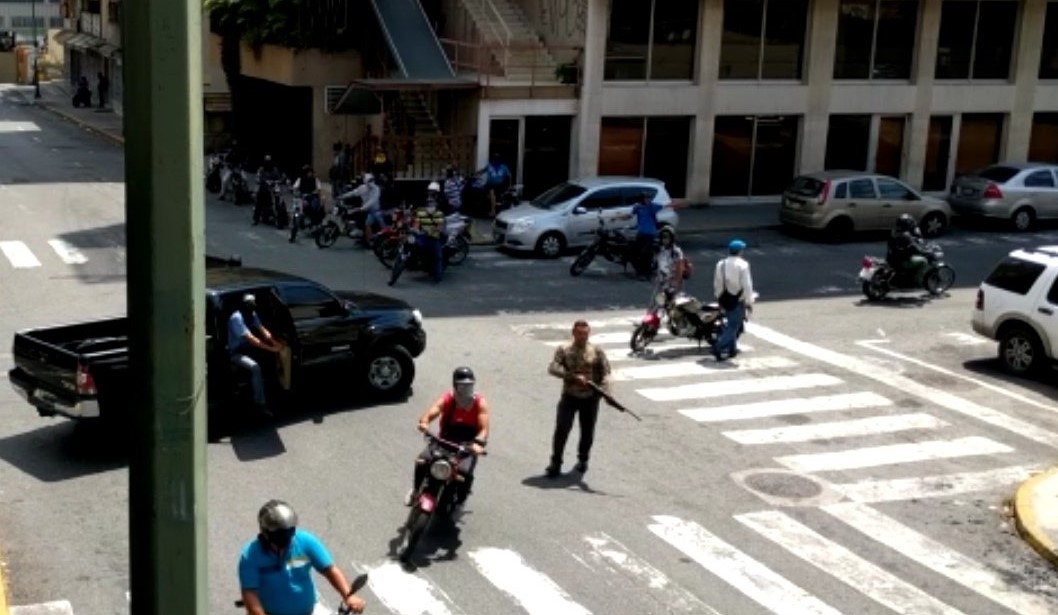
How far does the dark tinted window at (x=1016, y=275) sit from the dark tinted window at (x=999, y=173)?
560 inches

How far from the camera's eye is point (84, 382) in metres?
14.3

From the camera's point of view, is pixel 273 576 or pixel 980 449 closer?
pixel 273 576

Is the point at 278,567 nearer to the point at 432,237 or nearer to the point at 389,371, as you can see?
the point at 389,371

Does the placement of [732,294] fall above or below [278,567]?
below

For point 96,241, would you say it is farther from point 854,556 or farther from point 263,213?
point 854,556

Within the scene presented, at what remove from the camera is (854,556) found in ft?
42.4

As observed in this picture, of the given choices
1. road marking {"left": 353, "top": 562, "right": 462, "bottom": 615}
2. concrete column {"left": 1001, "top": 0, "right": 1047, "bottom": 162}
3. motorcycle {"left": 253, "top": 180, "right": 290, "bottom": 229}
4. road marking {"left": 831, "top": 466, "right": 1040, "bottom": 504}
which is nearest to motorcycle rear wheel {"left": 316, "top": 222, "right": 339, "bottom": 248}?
motorcycle {"left": 253, "top": 180, "right": 290, "bottom": 229}

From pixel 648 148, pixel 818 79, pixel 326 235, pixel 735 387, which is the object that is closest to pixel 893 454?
pixel 735 387

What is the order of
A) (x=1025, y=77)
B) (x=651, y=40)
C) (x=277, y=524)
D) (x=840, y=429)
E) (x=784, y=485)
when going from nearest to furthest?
(x=277, y=524)
(x=784, y=485)
(x=840, y=429)
(x=651, y=40)
(x=1025, y=77)

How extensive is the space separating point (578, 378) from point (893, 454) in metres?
4.23

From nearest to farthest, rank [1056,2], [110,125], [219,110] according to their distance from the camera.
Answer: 1. [1056,2]
2. [219,110]
3. [110,125]

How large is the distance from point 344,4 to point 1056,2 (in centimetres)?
1916

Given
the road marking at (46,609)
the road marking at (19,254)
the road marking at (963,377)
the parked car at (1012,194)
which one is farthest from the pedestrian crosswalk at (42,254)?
the parked car at (1012,194)

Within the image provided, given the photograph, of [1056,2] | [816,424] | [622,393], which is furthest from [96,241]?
[1056,2]
